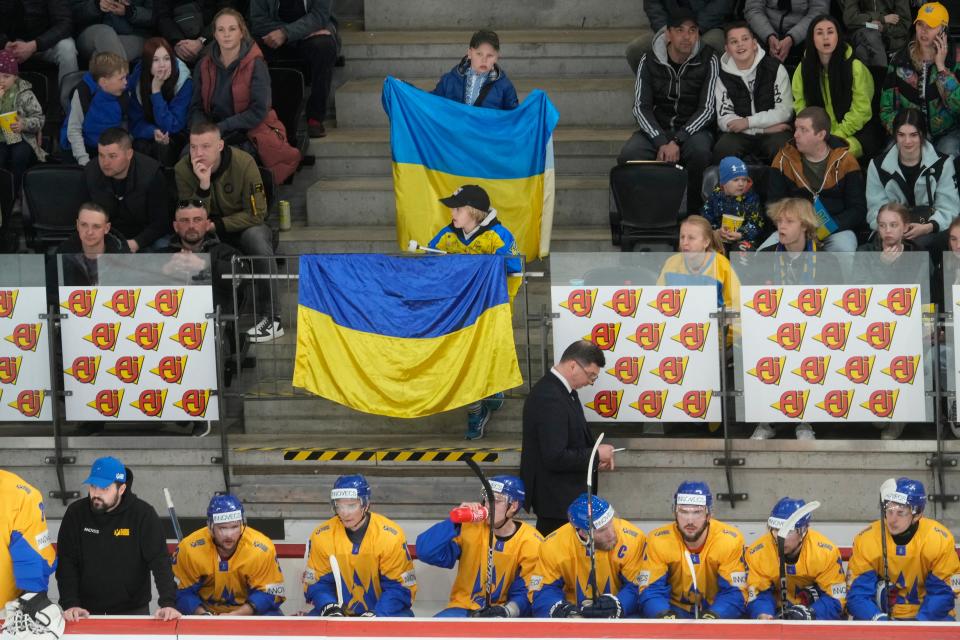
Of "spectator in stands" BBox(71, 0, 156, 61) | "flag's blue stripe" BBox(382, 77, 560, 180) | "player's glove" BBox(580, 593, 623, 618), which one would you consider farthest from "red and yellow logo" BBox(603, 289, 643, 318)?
"spectator in stands" BBox(71, 0, 156, 61)

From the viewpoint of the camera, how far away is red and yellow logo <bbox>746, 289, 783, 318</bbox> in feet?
36.8

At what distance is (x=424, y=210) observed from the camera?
1340 centimetres

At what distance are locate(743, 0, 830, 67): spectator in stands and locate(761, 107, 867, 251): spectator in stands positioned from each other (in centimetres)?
168

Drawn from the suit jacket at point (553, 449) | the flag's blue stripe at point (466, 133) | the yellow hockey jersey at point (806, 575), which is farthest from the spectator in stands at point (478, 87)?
the yellow hockey jersey at point (806, 575)

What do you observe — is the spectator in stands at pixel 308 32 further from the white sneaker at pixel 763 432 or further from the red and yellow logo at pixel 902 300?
the red and yellow logo at pixel 902 300

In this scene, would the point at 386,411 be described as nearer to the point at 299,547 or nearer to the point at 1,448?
the point at 299,547

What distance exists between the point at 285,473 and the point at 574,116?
190 inches

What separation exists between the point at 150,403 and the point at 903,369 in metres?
4.98

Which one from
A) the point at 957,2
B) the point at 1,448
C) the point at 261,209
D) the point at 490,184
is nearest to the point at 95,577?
the point at 1,448

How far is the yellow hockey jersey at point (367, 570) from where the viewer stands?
10.4 m

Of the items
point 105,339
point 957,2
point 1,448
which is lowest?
point 1,448

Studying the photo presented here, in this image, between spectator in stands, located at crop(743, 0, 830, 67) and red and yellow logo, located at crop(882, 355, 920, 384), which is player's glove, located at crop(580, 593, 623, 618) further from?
spectator in stands, located at crop(743, 0, 830, 67)

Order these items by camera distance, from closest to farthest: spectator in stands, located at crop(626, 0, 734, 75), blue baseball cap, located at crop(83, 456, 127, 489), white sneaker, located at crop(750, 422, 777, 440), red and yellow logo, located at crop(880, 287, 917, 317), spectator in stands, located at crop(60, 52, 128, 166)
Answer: blue baseball cap, located at crop(83, 456, 127, 489), red and yellow logo, located at crop(880, 287, 917, 317), white sneaker, located at crop(750, 422, 777, 440), spectator in stands, located at crop(60, 52, 128, 166), spectator in stands, located at crop(626, 0, 734, 75)

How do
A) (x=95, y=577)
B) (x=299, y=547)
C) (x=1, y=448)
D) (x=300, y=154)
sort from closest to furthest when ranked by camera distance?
(x=95, y=577) < (x=299, y=547) < (x=1, y=448) < (x=300, y=154)
